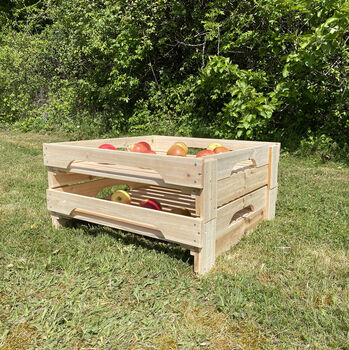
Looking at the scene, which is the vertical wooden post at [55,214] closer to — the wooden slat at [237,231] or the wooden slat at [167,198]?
the wooden slat at [167,198]

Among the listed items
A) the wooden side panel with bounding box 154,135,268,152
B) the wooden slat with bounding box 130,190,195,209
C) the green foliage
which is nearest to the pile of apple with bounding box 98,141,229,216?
the wooden side panel with bounding box 154,135,268,152

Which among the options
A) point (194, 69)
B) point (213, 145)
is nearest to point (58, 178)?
point (213, 145)

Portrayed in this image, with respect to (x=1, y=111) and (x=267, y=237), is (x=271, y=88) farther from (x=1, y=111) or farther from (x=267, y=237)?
(x=1, y=111)

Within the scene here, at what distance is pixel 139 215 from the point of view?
2.54 m

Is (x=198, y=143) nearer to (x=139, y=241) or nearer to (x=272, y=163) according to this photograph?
(x=272, y=163)

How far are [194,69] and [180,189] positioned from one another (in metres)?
6.07

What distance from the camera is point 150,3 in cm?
706

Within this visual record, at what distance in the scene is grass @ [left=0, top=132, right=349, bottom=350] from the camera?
178cm

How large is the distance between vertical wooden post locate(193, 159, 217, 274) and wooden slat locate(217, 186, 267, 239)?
122 mm

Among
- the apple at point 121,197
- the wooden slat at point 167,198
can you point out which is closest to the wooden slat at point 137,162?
the apple at point 121,197

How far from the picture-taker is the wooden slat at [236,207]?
2.52 m

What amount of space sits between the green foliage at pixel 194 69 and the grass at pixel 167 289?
2.50m

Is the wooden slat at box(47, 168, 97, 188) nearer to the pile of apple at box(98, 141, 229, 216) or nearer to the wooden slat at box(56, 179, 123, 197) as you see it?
the wooden slat at box(56, 179, 123, 197)

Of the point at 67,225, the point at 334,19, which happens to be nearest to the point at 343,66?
the point at 334,19
